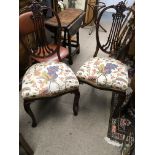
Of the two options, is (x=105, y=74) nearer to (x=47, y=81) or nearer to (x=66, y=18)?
(x=47, y=81)

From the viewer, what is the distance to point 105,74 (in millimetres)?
1588

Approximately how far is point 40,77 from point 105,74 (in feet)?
1.79

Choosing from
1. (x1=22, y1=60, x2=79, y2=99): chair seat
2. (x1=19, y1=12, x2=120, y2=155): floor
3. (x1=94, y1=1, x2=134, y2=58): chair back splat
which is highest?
(x1=94, y1=1, x2=134, y2=58): chair back splat

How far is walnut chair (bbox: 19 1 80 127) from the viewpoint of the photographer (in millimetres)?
1455

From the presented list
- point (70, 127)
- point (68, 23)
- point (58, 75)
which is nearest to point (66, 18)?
point (68, 23)

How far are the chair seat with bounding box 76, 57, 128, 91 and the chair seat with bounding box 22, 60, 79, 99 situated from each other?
126mm

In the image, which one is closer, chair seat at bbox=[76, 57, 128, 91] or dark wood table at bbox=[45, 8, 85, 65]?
chair seat at bbox=[76, 57, 128, 91]

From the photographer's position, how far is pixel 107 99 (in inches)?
79.3

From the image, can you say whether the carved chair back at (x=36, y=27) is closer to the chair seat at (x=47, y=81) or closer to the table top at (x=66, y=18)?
the chair seat at (x=47, y=81)

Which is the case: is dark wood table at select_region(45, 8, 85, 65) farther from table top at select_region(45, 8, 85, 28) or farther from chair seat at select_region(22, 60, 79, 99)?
chair seat at select_region(22, 60, 79, 99)

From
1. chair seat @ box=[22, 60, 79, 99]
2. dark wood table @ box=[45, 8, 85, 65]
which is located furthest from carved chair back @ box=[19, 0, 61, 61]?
dark wood table @ box=[45, 8, 85, 65]

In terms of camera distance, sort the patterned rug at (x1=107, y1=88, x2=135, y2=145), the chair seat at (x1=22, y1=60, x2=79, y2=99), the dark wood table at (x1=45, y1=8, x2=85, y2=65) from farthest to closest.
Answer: the dark wood table at (x1=45, y1=8, x2=85, y2=65)
the patterned rug at (x1=107, y1=88, x2=135, y2=145)
the chair seat at (x1=22, y1=60, x2=79, y2=99)
